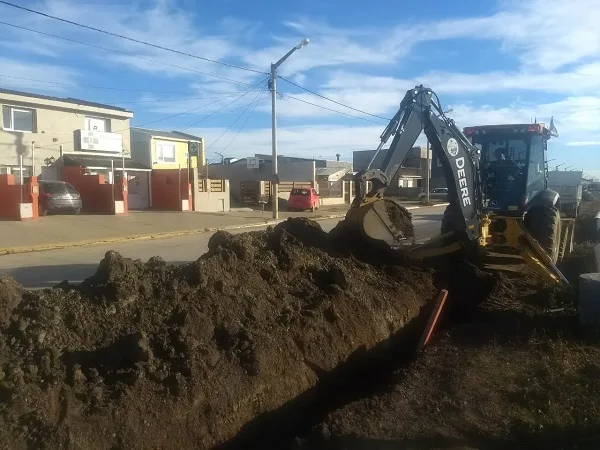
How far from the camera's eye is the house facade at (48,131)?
26750mm

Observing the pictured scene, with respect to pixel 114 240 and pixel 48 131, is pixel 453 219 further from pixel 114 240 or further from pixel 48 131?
pixel 48 131

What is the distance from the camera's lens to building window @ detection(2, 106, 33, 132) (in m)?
26.7

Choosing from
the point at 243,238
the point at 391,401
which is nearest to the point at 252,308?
the point at 243,238

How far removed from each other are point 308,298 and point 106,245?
45.0 feet

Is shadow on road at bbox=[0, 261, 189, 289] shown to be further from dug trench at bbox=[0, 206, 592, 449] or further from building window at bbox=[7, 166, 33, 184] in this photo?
building window at bbox=[7, 166, 33, 184]

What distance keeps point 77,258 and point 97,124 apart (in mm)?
17512

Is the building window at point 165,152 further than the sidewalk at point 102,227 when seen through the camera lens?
Yes

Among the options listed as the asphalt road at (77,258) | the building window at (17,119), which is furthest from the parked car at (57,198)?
the asphalt road at (77,258)

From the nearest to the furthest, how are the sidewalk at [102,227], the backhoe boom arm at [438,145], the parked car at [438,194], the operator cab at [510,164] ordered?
the backhoe boom arm at [438,145] < the operator cab at [510,164] < the sidewalk at [102,227] < the parked car at [438,194]

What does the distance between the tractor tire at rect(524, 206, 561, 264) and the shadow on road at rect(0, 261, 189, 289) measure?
8850 mm

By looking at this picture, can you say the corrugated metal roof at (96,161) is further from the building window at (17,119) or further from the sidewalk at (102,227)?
the sidewalk at (102,227)

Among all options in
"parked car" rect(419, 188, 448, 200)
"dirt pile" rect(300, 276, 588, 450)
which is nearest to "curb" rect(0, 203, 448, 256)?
"dirt pile" rect(300, 276, 588, 450)

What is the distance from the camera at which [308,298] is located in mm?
7246

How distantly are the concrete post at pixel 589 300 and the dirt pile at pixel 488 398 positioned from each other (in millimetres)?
217
